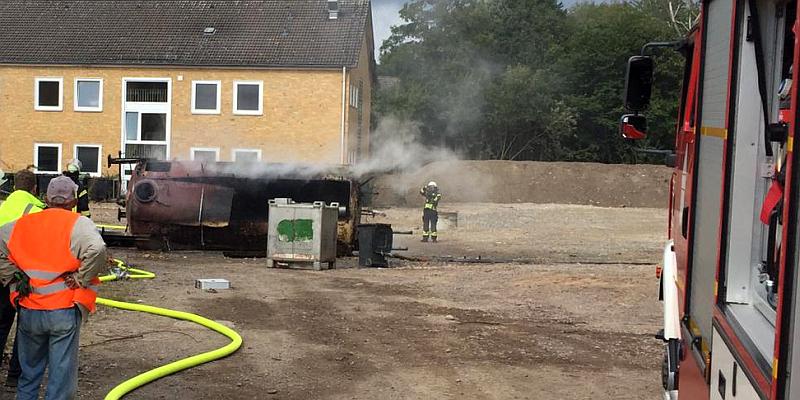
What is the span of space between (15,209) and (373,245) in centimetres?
1120

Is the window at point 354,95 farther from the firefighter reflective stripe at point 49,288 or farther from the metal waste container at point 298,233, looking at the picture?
the firefighter reflective stripe at point 49,288

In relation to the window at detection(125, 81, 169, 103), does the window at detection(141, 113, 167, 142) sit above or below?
below

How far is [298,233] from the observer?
1638 cm

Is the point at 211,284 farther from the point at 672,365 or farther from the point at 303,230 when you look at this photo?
the point at 672,365

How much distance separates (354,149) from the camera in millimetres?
40750

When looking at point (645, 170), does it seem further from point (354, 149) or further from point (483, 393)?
point (483, 393)

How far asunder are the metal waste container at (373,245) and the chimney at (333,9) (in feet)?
82.1

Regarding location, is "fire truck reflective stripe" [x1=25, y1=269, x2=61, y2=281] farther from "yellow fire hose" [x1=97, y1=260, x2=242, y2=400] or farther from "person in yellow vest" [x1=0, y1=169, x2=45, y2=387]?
"yellow fire hose" [x1=97, y1=260, x2=242, y2=400]

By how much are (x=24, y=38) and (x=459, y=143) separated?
77.6ft

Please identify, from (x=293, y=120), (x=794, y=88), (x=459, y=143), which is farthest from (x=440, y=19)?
(x=794, y=88)

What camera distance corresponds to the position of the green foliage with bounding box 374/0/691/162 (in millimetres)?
49594

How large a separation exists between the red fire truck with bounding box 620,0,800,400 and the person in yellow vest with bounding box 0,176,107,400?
11.5ft

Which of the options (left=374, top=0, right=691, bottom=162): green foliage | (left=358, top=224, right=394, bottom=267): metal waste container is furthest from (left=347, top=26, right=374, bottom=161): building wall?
(left=358, top=224, right=394, bottom=267): metal waste container

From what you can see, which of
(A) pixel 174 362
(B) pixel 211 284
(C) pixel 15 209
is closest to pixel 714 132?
(C) pixel 15 209
